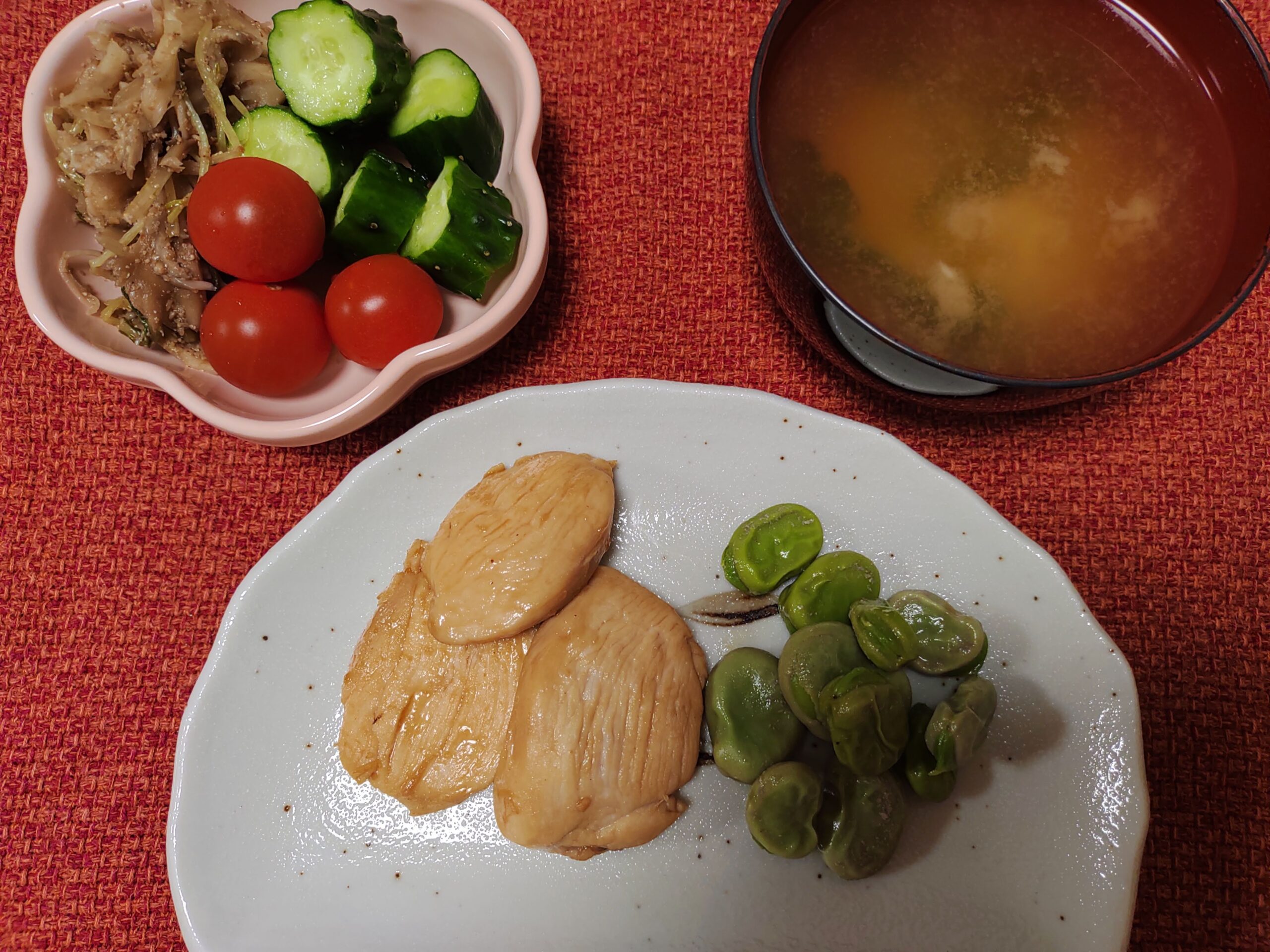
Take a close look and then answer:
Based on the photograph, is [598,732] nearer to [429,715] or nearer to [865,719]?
[429,715]

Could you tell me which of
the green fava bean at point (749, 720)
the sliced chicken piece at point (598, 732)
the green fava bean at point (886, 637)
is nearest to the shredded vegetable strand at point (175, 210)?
the sliced chicken piece at point (598, 732)

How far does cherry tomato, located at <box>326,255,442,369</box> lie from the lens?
1.48 meters

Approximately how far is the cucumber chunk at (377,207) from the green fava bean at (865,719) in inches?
45.2

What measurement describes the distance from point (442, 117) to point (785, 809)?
1382 millimetres

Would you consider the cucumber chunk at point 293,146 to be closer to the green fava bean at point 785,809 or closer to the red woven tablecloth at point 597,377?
the red woven tablecloth at point 597,377

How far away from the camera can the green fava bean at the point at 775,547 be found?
154 centimetres

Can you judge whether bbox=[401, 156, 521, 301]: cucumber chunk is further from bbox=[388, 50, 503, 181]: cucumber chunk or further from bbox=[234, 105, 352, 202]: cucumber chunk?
bbox=[234, 105, 352, 202]: cucumber chunk

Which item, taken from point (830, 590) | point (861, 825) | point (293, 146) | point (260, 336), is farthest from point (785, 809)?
point (293, 146)

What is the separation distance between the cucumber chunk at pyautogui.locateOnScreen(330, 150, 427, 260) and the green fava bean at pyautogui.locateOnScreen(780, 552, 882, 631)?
1004 mm

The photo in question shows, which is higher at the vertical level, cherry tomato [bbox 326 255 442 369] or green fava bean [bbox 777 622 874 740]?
cherry tomato [bbox 326 255 442 369]

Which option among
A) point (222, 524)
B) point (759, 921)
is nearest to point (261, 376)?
point (222, 524)

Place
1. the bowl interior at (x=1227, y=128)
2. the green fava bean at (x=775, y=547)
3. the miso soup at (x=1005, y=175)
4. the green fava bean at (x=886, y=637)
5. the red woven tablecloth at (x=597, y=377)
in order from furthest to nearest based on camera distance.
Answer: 1. the red woven tablecloth at (x=597, y=377)
2. the green fava bean at (x=775, y=547)
3. the green fava bean at (x=886, y=637)
4. the miso soup at (x=1005, y=175)
5. the bowl interior at (x=1227, y=128)

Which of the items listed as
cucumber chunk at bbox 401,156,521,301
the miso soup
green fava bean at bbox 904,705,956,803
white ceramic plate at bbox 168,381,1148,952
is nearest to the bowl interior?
the miso soup

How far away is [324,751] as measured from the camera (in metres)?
1.57
